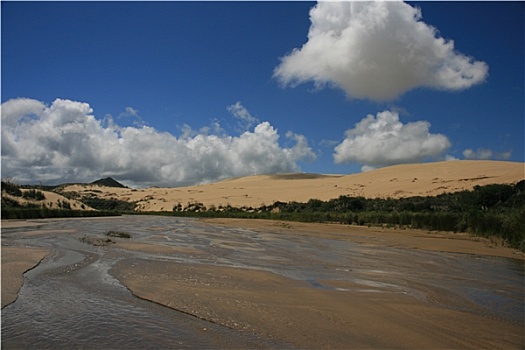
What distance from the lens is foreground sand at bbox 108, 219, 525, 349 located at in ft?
18.0

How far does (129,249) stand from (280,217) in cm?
2581

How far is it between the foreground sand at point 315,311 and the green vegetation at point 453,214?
430 inches

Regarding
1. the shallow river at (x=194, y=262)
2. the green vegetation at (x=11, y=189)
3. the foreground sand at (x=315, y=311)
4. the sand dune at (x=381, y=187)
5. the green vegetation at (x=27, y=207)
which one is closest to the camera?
the shallow river at (x=194, y=262)

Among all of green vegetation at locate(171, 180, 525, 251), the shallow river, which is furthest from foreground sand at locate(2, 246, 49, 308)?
green vegetation at locate(171, 180, 525, 251)

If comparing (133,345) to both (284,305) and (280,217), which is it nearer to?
(284,305)

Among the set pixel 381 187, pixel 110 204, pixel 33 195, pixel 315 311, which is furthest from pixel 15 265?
pixel 110 204

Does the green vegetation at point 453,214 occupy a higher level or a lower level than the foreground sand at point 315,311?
higher

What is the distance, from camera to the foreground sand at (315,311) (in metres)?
5.47

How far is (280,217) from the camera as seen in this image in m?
39.1

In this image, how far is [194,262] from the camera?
11.7m

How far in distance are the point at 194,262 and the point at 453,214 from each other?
18.5m

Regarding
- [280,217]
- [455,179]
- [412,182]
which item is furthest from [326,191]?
[280,217]

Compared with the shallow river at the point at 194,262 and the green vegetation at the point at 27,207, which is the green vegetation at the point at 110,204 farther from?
the shallow river at the point at 194,262

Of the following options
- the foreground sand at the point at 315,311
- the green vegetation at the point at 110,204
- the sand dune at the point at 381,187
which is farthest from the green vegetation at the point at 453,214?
the green vegetation at the point at 110,204
